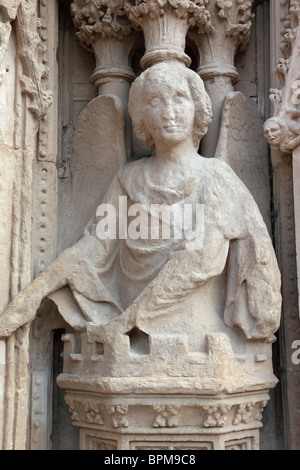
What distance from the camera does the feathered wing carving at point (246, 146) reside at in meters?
3.99

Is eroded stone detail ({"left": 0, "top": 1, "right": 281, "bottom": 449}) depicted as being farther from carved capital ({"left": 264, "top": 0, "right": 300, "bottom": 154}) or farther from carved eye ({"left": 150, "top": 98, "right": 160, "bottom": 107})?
carved capital ({"left": 264, "top": 0, "right": 300, "bottom": 154})

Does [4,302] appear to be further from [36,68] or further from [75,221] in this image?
[36,68]

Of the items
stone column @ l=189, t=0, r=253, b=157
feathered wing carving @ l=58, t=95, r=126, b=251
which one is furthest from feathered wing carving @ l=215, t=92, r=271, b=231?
feathered wing carving @ l=58, t=95, r=126, b=251

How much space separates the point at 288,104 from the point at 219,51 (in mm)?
749

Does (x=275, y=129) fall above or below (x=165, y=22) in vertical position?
below

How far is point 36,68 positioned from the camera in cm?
373

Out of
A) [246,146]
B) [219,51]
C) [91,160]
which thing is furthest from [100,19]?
[246,146]

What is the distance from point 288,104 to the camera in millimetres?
3689

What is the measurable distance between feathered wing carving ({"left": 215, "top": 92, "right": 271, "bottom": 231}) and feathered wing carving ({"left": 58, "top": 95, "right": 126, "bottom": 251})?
26.9 inches

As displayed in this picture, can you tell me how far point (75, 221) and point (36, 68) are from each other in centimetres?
101

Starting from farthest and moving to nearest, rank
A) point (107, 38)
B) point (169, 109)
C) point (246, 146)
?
point (107, 38)
point (246, 146)
point (169, 109)

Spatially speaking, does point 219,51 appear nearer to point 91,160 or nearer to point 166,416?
point 91,160
